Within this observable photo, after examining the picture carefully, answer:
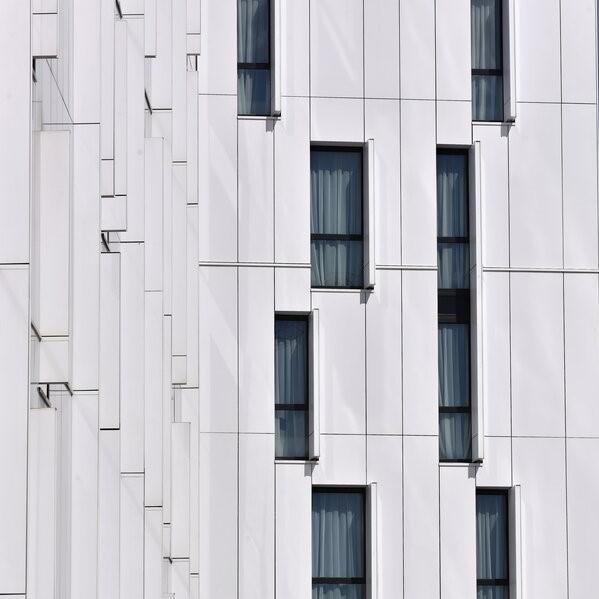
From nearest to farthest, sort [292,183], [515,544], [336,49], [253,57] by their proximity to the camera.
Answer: [515,544] → [292,183] → [336,49] → [253,57]

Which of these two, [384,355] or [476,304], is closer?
[384,355]

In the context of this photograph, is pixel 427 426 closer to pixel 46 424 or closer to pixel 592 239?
pixel 592 239

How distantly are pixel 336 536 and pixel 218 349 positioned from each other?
11.4 feet

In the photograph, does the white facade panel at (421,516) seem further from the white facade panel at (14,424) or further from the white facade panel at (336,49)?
the white facade panel at (14,424)

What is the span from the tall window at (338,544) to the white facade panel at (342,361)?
1158 millimetres

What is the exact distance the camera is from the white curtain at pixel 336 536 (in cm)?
2542

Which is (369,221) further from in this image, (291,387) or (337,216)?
(291,387)

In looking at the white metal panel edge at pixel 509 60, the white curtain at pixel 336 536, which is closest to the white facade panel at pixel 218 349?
the white curtain at pixel 336 536

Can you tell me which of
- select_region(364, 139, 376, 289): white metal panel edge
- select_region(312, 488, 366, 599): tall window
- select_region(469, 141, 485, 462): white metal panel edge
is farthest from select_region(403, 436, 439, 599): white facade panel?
select_region(364, 139, 376, 289): white metal panel edge

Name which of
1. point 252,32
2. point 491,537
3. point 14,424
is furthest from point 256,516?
point 14,424

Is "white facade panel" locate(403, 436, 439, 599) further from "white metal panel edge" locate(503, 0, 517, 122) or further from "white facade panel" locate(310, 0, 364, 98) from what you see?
"white facade panel" locate(310, 0, 364, 98)

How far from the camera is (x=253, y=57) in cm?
2625

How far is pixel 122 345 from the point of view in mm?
16109

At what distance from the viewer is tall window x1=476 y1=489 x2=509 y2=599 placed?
25.6 meters
